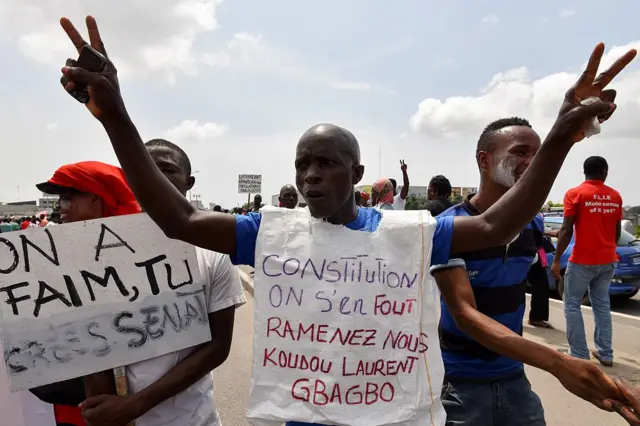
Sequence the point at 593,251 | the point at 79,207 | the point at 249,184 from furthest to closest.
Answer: the point at 249,184 → the point at 593,251 → the point at 79,207

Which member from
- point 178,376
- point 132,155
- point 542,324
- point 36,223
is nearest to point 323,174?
point 132,155

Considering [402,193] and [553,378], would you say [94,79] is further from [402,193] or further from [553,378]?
[402,193]

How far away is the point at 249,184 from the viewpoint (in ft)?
63.4

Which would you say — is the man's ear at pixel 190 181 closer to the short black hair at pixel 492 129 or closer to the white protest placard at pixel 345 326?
the white protest placard at pixel 345 326

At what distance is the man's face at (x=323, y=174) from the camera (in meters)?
1.56

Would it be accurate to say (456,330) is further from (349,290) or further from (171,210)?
(171,210)

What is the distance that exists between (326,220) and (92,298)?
3.27ft

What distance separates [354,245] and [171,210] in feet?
2.16

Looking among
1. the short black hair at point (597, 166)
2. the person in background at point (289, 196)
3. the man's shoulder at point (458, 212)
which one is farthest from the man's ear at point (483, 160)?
the person in background at point (289, 196)

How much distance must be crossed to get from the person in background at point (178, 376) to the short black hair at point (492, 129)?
1404 mm

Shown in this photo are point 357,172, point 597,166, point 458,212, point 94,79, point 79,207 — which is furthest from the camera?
point 597,166

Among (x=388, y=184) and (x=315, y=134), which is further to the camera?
(x=388, y=184)

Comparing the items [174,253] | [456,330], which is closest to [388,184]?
[456,330]

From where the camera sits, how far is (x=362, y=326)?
1.57 metres
